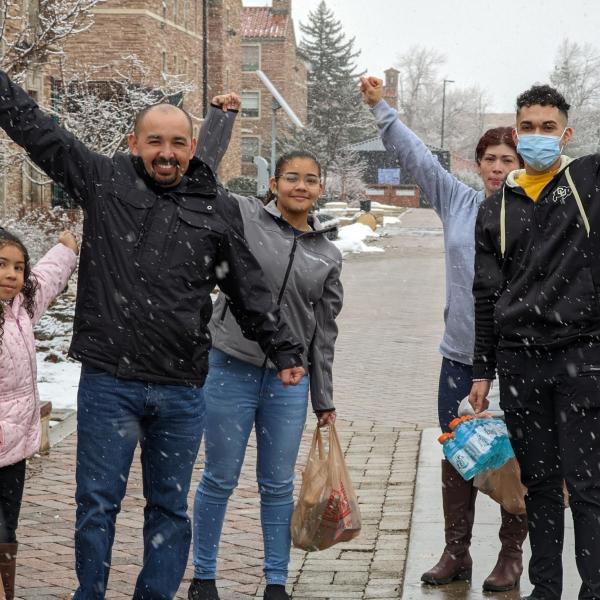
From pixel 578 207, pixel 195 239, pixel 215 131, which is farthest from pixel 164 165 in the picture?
pixel 578 207

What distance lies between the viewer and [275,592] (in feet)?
15.9

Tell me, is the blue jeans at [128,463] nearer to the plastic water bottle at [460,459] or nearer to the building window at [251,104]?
the plastic water bottle at [460,459]

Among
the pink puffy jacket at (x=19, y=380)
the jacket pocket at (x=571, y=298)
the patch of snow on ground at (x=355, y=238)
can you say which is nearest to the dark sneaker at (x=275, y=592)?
the pink puffy jacket at (x=19, y=380)

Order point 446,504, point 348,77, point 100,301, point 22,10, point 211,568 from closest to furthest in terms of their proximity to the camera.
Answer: point 100,301, point 211,568, point 446,504, point 22,10, point 348,77

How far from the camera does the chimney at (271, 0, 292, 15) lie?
78125 millimetres

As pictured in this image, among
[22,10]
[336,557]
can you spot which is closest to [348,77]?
[22,10]

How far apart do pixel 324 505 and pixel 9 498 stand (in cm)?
121

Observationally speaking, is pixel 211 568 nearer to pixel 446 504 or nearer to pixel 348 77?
pixel 446 504

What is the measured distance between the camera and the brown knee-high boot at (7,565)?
457cm

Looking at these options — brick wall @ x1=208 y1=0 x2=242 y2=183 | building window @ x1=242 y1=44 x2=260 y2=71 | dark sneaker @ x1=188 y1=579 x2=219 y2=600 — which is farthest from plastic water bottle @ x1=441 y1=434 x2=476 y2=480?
building window @ x1=242 y1=44 x2=260 y2=71

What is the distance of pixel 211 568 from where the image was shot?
16.0 ft

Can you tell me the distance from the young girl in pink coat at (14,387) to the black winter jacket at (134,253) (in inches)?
18.2

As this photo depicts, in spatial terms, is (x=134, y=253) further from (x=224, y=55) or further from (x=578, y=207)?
(x=224, y=55)

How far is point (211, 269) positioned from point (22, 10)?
36.4 feet
